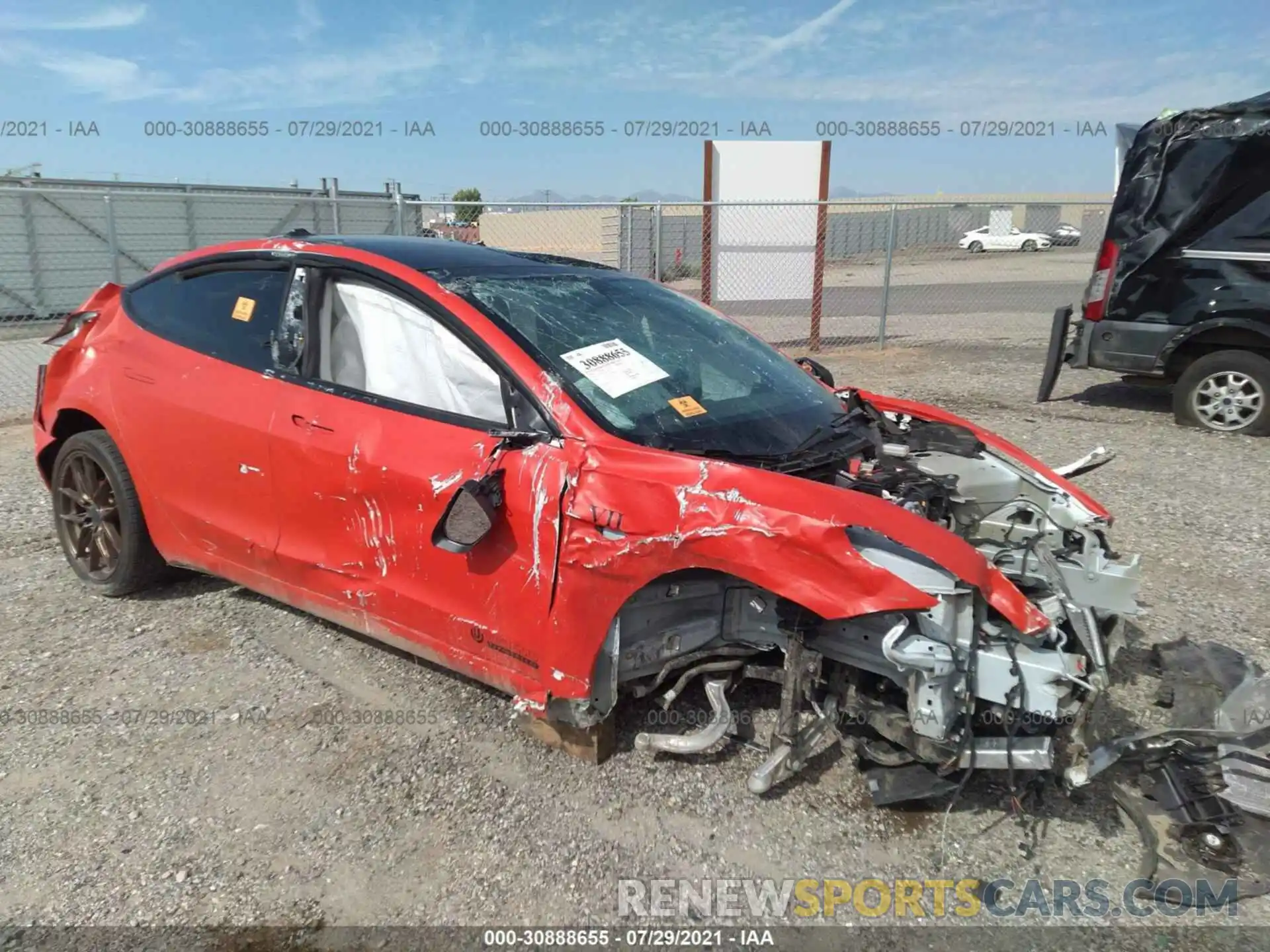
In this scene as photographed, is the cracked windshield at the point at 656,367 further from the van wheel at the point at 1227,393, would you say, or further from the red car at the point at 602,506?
the van wheel at the point at 1227,393

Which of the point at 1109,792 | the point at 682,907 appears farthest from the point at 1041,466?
the point at 682,907

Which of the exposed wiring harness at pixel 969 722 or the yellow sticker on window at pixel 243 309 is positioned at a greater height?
the yellow sticker on window at pixel 243 309

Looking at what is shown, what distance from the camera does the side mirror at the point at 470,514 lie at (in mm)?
2705

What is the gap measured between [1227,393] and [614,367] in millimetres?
6746

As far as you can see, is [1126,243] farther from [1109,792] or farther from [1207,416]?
[1109,792]

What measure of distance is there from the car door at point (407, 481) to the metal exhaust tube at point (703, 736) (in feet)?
1.56

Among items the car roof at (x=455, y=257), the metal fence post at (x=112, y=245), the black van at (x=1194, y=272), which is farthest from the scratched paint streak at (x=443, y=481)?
the metal fence post at (x=112, y=245)

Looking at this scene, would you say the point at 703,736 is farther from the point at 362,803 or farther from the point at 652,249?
the point at 652,249

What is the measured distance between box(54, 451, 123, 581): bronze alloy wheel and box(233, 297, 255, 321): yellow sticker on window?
1129 mm

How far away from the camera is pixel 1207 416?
754 cm

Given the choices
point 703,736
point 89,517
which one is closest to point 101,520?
point 89,517

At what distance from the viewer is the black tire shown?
13.2 ft

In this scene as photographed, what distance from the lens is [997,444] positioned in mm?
3646

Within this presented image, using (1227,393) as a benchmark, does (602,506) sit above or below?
above
